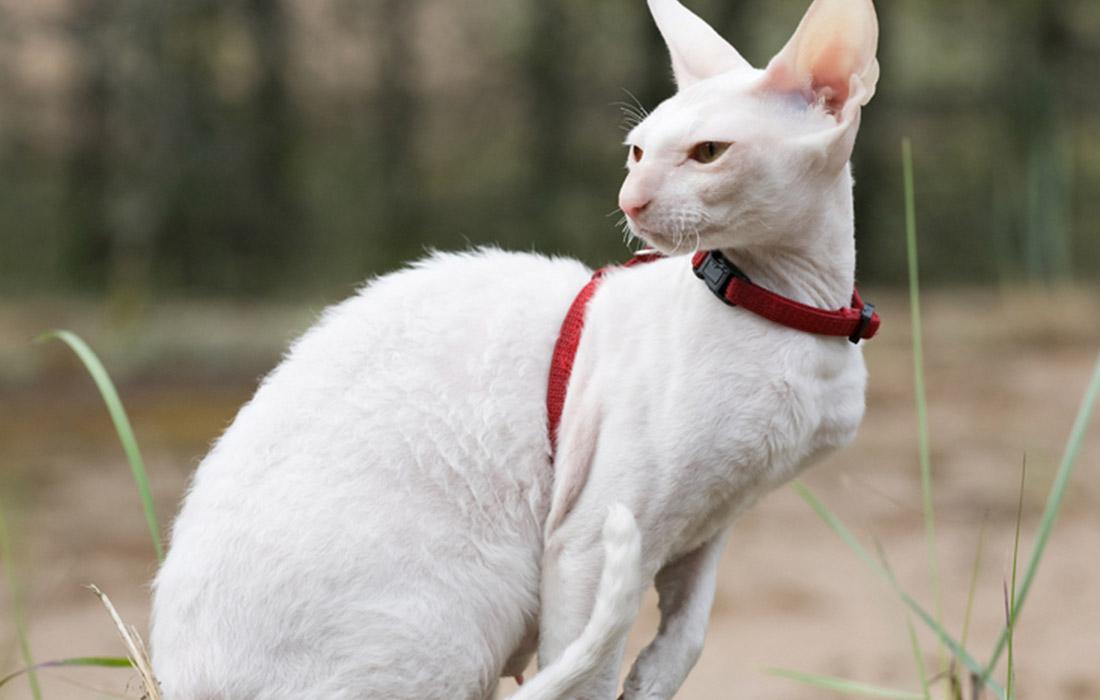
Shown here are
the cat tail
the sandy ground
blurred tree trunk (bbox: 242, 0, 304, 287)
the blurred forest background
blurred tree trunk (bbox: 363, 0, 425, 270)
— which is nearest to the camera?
the cat tail

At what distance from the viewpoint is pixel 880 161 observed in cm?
841

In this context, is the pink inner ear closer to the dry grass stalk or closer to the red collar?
the red collar

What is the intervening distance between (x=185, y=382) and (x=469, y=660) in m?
5.79

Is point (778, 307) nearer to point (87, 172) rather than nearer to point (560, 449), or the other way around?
point (560, 449)

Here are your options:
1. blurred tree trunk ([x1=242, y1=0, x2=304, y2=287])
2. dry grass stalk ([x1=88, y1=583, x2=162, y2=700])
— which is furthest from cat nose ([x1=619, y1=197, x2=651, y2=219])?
blurred tree trunk ([x1=242, y1=0, x2=304, y2=287])

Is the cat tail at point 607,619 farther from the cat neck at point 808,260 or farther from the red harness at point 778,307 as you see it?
the cat neck at point 808,260

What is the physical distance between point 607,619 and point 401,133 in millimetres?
7127

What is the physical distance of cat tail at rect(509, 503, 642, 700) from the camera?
57.9 inches

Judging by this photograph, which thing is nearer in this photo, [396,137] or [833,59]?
[833,59]

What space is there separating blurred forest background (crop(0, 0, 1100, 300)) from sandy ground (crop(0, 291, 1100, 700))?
1.54ft

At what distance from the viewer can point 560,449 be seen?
5.56 feet

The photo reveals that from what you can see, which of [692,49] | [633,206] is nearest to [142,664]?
A: [633,206]

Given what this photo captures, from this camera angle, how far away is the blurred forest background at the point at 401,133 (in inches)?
296

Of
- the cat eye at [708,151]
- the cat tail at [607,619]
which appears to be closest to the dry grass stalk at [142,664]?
the cat tail at [607,619]
